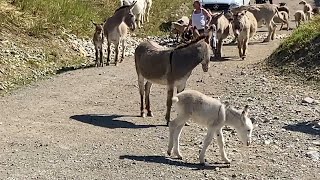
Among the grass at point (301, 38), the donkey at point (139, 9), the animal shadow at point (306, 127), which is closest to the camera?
the animal shadow at point (306, 127)

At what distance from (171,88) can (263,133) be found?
1.80 meters

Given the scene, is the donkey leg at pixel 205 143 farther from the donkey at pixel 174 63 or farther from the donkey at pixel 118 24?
the donkey at pixel 118 24

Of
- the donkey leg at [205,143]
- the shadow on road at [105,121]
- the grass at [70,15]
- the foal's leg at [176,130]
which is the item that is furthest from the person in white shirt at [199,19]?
the donkey leg at [205,143]

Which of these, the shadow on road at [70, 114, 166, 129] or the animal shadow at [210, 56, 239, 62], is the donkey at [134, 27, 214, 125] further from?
the animal shadow at [210, 56, 239, 62]

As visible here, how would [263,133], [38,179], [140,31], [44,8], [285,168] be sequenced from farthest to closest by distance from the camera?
[140,31], [44,8], [263,133], [285,168], [38,179]

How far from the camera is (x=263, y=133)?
1123 centimetres

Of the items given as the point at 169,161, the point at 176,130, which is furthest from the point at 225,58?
the point at 169,161

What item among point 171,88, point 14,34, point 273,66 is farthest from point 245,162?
point 14,34

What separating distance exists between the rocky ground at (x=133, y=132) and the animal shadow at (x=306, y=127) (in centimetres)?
2

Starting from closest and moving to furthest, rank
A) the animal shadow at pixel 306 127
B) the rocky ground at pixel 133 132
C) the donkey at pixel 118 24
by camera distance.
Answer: the rocky ground at pixel 133 132
the animal shadow at pixel 306 127
the donkey at pixel 118 24

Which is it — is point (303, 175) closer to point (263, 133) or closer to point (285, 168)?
point (285, 168)

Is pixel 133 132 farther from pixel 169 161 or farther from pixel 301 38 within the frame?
pixel 301 38

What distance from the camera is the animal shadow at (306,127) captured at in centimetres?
1131

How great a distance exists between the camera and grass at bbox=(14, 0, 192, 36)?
66.9 feet
